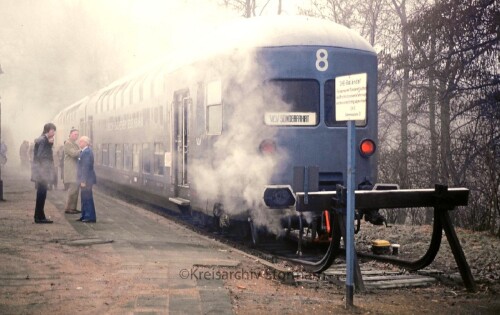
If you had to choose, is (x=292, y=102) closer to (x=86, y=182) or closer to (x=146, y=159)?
(x=86, y=182)

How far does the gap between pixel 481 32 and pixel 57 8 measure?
47978 mm

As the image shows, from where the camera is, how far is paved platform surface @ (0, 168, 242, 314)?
5.71 m

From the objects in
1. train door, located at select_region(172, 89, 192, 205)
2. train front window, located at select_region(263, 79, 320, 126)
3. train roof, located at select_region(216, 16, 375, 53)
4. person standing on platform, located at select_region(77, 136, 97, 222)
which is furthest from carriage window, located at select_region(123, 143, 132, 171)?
train front window, located at select_region(263, 79, 320, 126)

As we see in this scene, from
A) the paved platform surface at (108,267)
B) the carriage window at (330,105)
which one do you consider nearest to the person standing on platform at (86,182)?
the paved platform surface at (108,267)

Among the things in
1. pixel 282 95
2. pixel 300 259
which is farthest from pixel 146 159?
pixel 300 259

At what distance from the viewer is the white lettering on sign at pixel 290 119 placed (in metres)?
8.95

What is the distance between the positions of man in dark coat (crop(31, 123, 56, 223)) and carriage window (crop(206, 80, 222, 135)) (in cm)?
323

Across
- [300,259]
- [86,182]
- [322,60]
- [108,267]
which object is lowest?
[300,259]

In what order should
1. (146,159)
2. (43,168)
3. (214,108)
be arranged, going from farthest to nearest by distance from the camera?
(146,159), (43,168), (214,108)

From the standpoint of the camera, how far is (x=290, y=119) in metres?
9.05

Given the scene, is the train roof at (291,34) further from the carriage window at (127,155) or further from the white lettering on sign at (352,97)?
the carriage window at (127,155)

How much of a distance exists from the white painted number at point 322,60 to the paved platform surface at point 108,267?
2.87 metres

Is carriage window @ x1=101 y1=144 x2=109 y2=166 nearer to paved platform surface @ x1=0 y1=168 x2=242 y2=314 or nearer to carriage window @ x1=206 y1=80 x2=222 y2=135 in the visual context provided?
paved platform surface @ x1=0 y1=168 x2=242 y2=314

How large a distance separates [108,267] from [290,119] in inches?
127
